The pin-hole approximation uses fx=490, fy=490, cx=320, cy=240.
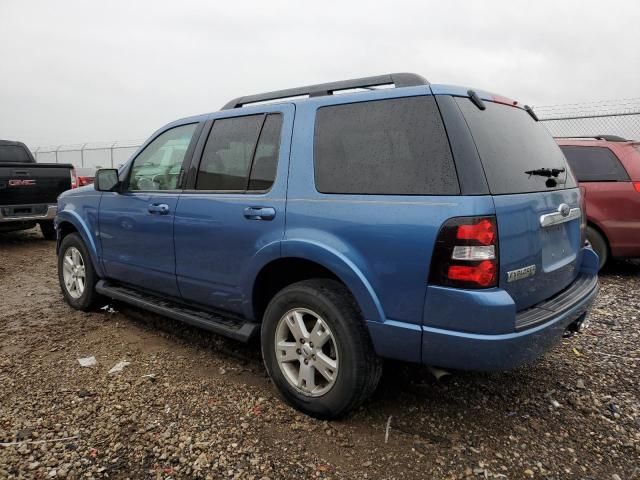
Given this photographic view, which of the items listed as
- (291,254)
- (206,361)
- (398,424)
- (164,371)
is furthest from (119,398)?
(398,424)

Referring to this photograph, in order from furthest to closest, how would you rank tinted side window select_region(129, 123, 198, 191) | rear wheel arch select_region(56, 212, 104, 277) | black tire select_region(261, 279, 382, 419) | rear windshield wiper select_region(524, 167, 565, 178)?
rear wheel arch select_region(56, 212, 104, 277) < tinted side window select_region(129, 123, 198, 191) < rear windshield wiper select_region(524, 167, 565, 178) < black tire select_region(261, 279, 382, 419)

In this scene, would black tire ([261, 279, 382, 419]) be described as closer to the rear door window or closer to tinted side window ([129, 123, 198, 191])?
the rear door window

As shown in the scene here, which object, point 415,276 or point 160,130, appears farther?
point 160,130

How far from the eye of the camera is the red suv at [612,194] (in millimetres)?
5613

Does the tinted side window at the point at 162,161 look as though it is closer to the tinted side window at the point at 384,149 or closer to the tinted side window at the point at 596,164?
the tinted side window at the point at 384,149

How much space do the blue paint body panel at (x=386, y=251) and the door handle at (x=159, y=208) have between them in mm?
38

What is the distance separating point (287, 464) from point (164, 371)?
4.43 feet

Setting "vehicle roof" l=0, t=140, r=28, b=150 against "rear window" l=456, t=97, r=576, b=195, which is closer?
"rear window" l=456, t=97, r=576, b=195

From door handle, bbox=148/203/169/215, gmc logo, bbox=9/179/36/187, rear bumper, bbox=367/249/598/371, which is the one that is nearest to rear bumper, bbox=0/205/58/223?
gmc logo, bbox=9/179/36/187

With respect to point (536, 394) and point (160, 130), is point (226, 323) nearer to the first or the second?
point (160, 130)

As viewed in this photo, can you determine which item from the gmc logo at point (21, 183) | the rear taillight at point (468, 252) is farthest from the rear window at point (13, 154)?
the rear taillight at point (468, 252)

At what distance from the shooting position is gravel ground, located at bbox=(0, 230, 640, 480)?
236 centimetres

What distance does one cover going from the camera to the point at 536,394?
3059mm

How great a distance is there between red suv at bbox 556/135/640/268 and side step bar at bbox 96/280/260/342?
14.4ft
